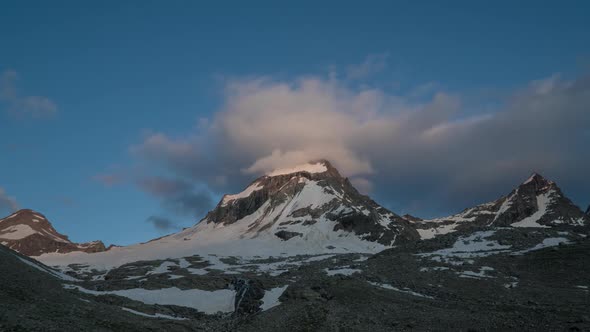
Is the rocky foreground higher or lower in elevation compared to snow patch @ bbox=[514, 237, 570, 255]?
lower

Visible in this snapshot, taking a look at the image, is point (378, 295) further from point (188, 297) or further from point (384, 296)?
point (188, 297)

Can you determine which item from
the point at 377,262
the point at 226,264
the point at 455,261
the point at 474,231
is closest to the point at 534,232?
the point at 474,231

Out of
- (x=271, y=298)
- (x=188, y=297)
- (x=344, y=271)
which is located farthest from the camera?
(x=344, y=271)

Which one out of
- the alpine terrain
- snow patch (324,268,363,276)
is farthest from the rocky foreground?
snow patch (324,268,363,276)

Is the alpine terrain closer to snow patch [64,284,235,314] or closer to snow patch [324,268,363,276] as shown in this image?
snow patch [64,284,235,314]

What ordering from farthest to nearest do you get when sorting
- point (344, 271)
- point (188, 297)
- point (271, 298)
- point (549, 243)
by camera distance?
point (549, 243) → point (344, 271) → point (188, 297) → point (271, 298)

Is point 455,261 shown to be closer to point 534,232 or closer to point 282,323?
point 534,232

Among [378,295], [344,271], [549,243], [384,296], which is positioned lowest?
[384,296]

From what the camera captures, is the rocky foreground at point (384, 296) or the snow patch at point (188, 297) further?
the snow patch at point (188, 297)

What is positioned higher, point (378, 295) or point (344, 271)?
point (344, 271)

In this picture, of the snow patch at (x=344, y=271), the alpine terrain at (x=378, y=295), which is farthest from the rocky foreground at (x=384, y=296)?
the snow patch at (x=344, y=271)

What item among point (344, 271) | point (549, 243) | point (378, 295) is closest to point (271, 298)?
point (344, 271)

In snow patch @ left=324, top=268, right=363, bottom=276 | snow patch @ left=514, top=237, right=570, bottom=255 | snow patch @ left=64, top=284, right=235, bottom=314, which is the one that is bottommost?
snow patch @ left=64, top=284, right=235, bottom=314

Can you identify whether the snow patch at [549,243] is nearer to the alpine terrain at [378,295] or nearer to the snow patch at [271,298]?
the alpine terrain at [378,295]
